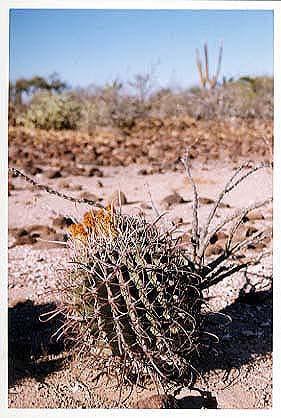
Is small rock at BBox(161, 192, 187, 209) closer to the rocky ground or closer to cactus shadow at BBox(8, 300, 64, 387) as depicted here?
the rocky ground

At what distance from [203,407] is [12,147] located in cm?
467

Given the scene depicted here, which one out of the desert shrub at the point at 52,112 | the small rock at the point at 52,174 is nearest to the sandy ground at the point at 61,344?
the small rock at the point at 52,174

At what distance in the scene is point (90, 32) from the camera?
4.38m

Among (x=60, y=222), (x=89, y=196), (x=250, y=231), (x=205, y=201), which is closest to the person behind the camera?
(x=250, y=231)

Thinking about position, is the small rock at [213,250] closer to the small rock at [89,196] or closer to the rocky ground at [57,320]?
the rocky ground at [57,320]

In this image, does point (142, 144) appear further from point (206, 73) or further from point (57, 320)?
point (57, 320)

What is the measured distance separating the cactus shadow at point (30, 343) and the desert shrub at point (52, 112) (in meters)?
3.86

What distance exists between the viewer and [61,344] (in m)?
3.20

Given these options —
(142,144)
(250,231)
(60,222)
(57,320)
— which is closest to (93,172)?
(142,144)

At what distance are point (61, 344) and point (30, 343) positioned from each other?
0.49 feet

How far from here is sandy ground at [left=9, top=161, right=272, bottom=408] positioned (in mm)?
2906
